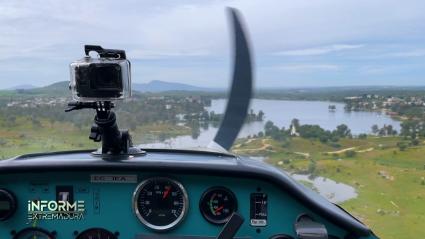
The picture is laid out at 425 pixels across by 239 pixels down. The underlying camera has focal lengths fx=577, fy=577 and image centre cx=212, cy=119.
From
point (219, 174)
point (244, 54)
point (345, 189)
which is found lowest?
point (345, 189)

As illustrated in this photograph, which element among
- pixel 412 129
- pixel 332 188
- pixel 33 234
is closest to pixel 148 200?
pixel 33 234

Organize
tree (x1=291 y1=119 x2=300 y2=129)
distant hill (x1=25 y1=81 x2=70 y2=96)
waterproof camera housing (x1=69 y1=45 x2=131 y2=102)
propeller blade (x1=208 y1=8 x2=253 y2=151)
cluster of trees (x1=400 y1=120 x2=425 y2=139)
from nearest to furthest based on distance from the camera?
1. waterproof camera housing (x1=69 y1=45 x2=131 y2=102)
2. propeller blade (x1=208 y1=8 x2=253 y2=151)
3. distant hill (x1=25 y1=81 x2=70 y2=96)
4. tree (x1=291 y1=119 x2=300 y2=129)
5. cluster of trees (x1=400 y1=120 x2=425 y2=139)

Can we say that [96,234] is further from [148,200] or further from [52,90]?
[52,90]

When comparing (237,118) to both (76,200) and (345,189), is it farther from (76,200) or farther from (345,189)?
(345,189)

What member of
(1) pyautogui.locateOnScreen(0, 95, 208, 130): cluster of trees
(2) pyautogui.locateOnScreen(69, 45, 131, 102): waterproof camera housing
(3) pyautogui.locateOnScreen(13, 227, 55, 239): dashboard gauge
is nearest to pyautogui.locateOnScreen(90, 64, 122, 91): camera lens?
(2) pyautogui.locateOnScreen(69, 45, 131, 102): waterproof camera housing

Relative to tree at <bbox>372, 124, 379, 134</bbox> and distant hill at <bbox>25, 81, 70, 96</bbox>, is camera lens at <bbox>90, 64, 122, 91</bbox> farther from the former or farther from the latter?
tree at <bbox>372, 124, 379, 134</bbox>

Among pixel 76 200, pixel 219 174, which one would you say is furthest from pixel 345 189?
pixel 76 200
